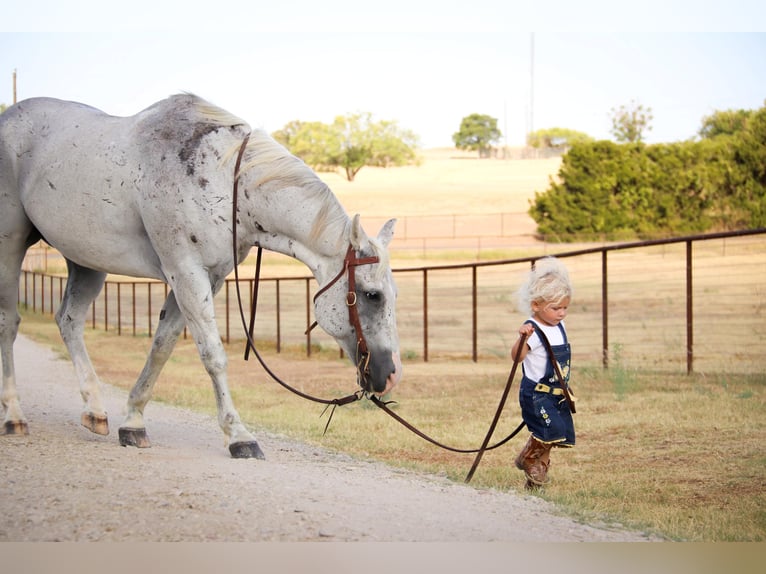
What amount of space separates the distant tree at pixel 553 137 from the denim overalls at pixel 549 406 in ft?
285

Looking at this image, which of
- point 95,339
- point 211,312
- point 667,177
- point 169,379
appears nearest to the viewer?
point 211,312

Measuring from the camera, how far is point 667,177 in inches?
1345

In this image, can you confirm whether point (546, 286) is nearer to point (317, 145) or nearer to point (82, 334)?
point (82, 334)

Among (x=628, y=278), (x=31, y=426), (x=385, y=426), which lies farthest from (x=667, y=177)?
(x=31, y=426)

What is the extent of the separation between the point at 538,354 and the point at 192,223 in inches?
78.8

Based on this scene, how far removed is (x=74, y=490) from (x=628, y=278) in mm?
25206

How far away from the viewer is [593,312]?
68.0 feet

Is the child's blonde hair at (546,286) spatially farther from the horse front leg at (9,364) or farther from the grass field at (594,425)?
the horse front leg at (9,364)

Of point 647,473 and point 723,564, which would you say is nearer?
point 723,564

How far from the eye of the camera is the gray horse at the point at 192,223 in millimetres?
4758

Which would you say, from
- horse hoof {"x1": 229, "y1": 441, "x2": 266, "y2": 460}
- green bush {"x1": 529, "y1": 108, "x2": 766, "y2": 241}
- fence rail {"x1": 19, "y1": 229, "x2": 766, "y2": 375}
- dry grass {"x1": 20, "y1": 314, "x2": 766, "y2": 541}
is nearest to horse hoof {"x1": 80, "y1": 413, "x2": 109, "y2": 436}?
dry grass {"x1": 20, "y1": 314, "x2": 766, "y2": 541}

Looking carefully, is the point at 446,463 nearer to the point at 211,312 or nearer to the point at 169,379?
the point at 211,312

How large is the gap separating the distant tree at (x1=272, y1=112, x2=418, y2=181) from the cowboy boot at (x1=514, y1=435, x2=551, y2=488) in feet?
194

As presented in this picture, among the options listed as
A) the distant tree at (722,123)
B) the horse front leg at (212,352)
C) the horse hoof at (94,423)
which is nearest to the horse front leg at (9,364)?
the horse hoof at (94,423)
